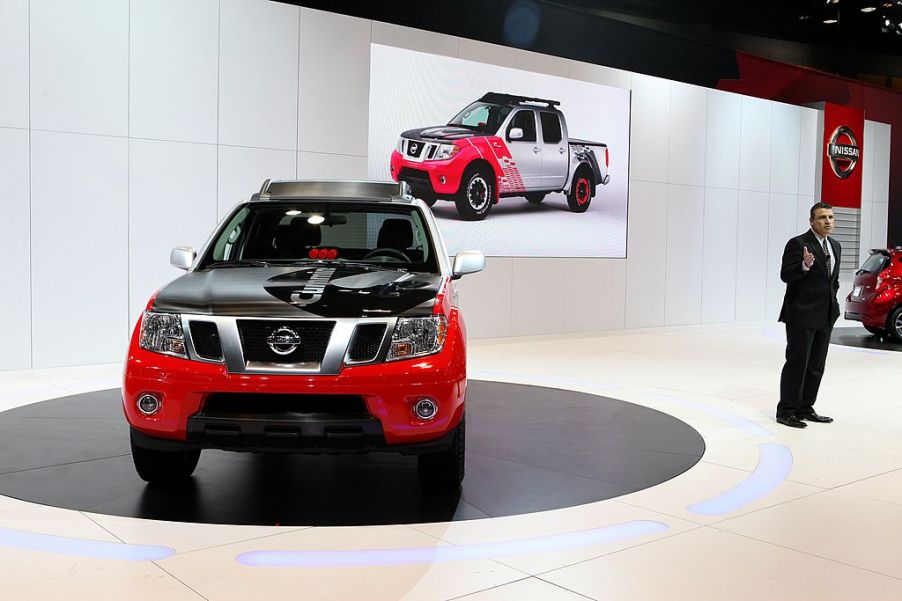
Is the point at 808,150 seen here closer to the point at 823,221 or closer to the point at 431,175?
the point at 431,175

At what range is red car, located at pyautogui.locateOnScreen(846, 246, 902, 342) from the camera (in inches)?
524

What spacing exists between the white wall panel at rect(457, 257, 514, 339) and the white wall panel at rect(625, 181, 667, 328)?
8.84 ft

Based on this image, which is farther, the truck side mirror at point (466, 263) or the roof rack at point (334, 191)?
the roof rack at point (334, 191)

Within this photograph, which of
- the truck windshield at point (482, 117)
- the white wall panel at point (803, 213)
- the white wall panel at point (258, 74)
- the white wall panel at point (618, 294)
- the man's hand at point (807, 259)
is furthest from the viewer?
the white wall panel at point (803, 213)

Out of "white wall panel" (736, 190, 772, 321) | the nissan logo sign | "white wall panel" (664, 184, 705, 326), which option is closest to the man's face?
"white wall panel" (664, 184, 705, 326)

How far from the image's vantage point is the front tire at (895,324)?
1343cm

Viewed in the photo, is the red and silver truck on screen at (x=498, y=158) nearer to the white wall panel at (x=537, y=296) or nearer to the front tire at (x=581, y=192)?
the front tire at (x=581, y=192)

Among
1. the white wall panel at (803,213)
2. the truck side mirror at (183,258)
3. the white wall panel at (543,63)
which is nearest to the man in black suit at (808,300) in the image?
the truck side mirror at (183,258)

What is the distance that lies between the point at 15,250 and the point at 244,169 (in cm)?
269

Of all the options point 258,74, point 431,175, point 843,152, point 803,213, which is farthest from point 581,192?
point 843,152

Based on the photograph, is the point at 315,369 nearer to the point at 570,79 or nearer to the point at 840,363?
the point at 840,363

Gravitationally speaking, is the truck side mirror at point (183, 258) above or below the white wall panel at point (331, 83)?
below

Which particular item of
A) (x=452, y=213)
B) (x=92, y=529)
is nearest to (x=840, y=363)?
(x=452, y=213)

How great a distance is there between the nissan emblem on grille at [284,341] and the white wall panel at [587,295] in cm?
1005
